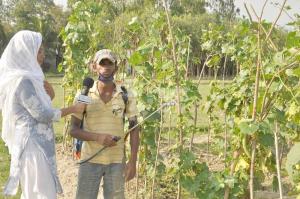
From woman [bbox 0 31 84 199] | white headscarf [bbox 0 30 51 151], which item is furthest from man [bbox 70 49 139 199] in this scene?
white headscarf [bbox 0 30 51 151]

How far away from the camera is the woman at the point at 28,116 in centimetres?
290

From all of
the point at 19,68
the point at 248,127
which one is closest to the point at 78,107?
the point at 19,68

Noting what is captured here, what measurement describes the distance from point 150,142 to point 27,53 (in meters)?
1.62

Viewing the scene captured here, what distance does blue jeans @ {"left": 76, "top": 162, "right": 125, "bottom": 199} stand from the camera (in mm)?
3293

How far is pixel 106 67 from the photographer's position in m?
3.19

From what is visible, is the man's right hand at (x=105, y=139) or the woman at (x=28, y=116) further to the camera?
the man's right hand at (x=105, y=139)

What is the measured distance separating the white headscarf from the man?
0.38 m

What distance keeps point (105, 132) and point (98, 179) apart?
31cm

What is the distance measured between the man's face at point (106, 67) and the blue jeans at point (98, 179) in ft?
1.93

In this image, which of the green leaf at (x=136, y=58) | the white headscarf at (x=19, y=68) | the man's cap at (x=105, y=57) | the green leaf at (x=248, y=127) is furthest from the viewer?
the green leaf at (x=136, y=58)

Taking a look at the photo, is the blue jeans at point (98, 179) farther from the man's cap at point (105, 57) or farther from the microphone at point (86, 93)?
the man's cap at point (105, 57)

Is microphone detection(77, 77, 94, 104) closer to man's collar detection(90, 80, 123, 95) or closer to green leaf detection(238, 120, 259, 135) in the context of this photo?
man's collar detection(90, 80, 123, 95)

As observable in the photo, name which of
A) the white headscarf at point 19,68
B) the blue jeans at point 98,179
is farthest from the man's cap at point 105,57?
the blue jeans at point 98,179

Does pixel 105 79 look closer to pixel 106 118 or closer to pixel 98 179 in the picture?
pixel 106 118
